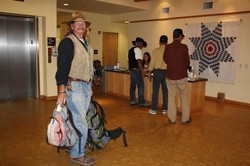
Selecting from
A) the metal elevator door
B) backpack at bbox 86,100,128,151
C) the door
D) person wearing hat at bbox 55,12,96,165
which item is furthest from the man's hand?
the door

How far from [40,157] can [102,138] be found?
2.60ft

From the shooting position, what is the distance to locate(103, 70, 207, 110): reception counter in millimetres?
5179

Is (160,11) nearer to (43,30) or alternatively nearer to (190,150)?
(43,30)

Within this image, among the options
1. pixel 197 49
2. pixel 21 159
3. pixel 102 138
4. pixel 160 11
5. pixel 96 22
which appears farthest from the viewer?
pixel 96 22

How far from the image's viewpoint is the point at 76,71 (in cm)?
249

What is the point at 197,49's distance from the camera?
23.2 feet

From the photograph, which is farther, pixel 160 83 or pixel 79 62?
pixel 160 83

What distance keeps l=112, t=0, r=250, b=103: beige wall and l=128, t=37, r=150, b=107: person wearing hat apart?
2.44 meters

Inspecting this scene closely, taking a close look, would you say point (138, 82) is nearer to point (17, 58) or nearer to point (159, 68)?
point (159, 68)

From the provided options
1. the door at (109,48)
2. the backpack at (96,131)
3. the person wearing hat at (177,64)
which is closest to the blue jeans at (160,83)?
the person wearing hat at (177,64)

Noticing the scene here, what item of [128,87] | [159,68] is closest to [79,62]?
[159,68]

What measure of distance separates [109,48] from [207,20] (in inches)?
185

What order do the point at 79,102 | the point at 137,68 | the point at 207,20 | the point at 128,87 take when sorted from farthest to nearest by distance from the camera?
the point at 207,20, the point at 128,87, the point at 137,68, the point at 79,102

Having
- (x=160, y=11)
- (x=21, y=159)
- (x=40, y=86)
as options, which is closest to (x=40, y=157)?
(x=21, y=159)
